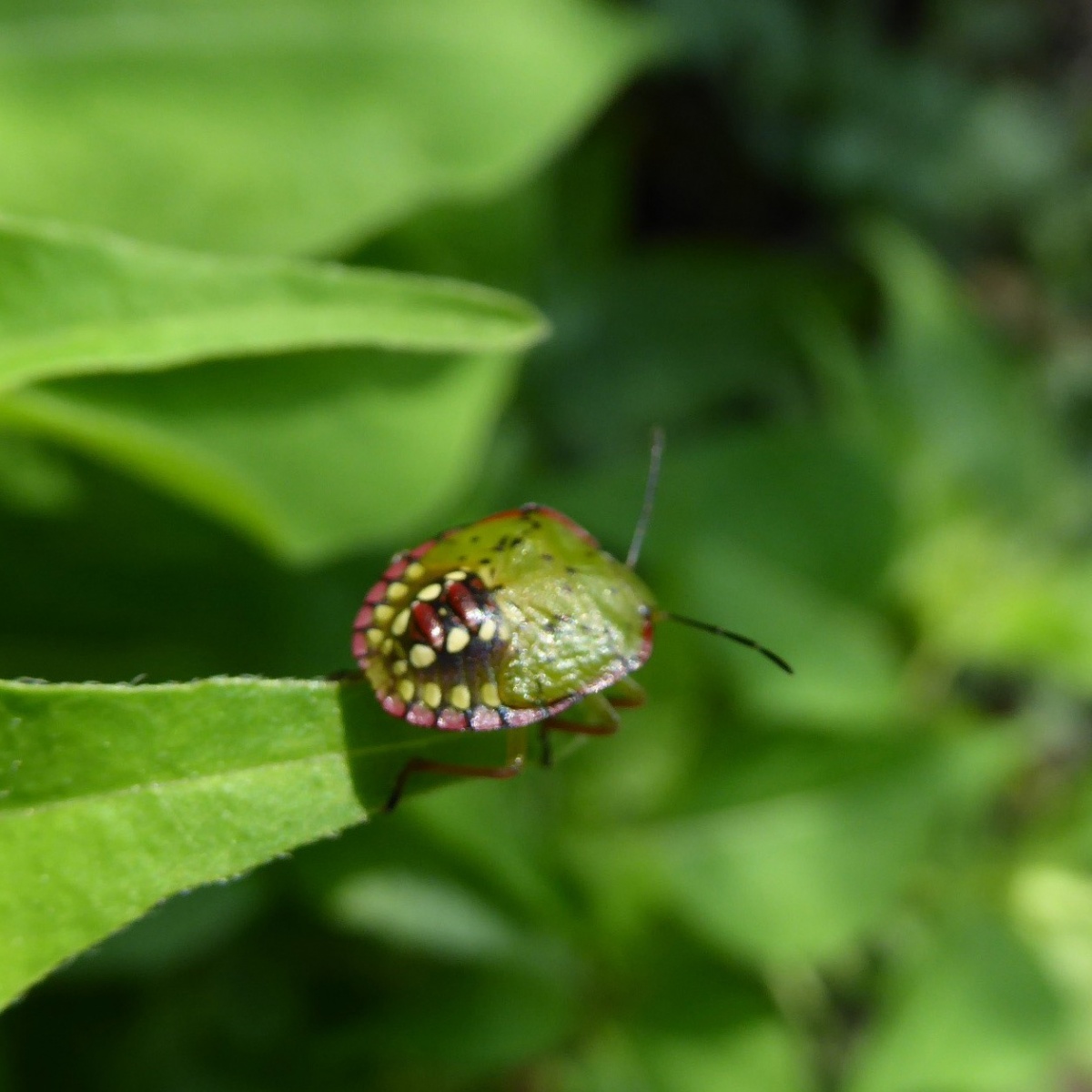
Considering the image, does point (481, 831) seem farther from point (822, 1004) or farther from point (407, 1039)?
point (822, 1004)

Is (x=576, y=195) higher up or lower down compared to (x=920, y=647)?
higher up

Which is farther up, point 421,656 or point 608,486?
point 421,656

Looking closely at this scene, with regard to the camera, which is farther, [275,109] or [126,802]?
[275,109]

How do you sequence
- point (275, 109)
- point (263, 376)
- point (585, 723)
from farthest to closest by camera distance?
point (275, 109) < point (263, 376) < point (585, 723)

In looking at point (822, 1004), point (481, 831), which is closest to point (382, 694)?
point (481, 831)

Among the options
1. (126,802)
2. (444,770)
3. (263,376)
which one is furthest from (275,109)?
(126,802)

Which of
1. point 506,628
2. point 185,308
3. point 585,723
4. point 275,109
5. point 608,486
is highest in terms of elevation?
point 185,308

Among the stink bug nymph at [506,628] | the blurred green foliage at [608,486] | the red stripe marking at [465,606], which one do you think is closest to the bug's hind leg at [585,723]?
the stink bug nymph at [506,628]

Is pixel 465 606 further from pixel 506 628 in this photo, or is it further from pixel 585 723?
pixel 585 723
